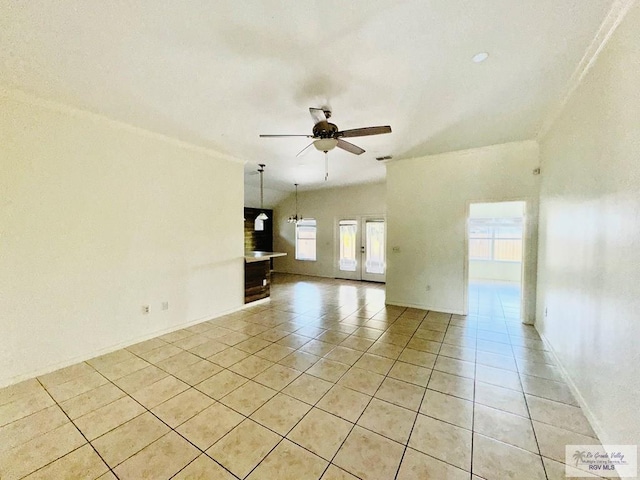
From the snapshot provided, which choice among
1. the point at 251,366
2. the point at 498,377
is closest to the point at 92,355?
the point at 251,366

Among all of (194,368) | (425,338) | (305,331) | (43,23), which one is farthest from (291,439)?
(43,23)

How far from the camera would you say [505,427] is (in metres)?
1.96

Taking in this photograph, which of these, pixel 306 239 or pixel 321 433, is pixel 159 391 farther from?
pixel 306 239

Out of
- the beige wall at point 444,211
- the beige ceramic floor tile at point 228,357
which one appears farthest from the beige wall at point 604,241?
the beige ceramic floor tile at point 228,357

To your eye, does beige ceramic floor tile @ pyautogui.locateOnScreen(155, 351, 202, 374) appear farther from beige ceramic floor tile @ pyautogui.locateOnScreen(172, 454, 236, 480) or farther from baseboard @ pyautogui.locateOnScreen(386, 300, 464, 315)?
baseboard @ pyautogui.locateOnScreen(386, 300, 464, 315)

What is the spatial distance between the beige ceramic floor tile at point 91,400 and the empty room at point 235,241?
0.09 feet

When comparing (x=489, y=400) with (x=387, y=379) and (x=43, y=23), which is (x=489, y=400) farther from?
(x=43, y=23)

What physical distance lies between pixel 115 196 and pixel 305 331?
314 centimetres

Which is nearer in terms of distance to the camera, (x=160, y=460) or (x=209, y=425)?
(x=160, y=460)

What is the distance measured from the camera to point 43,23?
67.7 inches

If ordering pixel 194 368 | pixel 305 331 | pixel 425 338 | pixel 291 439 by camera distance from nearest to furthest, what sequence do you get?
pixel 291 439 < pixel 194 368 < pixel 425 338 < pixel 305 331

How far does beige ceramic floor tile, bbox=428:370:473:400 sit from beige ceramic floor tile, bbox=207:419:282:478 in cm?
157

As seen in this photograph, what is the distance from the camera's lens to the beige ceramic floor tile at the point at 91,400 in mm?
2172

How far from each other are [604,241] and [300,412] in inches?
104
